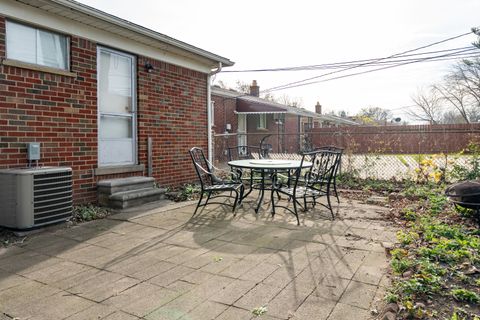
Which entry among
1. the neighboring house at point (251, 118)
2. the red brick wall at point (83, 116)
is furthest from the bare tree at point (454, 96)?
the red brick wall at point (83, 116)

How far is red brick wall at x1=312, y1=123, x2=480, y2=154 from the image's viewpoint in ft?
27.3

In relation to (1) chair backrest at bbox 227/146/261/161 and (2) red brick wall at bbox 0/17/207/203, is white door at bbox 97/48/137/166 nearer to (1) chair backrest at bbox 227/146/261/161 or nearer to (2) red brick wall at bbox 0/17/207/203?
(2) red brick wall at bbox 0/17/207/203

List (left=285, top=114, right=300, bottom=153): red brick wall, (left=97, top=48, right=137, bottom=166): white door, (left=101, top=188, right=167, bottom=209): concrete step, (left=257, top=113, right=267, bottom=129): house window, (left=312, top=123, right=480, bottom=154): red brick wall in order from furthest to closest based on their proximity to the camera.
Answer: (left=285, top=114, right=300, bottom=153): red brick wall
(left=257, top=113, right=267, bottom=129): house window
(left=312, top=123, right=480, bottom=154): red brick wall
(left=97, top=48, right=137, bottom=166): white door
(left=101, top=188, right=167, bottom=209): concrete step

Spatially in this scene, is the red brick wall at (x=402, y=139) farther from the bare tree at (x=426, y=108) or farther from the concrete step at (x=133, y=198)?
the bare tree at (x=426, y=108)

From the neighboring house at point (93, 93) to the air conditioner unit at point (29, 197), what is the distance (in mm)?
551

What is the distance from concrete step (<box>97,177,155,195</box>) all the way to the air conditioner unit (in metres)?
1.07

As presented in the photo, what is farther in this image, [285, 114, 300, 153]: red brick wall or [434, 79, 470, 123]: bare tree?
[434, 79, 470, 123]: bare tree

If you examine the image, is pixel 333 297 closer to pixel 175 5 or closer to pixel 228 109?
pixel 175 5

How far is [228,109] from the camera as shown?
16.5 meters

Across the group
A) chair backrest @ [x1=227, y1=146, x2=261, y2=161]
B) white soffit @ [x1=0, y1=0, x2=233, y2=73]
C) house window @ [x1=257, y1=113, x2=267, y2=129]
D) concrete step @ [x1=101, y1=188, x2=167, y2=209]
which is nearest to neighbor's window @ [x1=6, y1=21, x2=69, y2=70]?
white soffit @ [x1=0, y1=0, x2=233, y2=73]

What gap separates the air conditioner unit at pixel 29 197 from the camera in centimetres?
377

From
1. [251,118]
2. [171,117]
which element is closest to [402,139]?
[251,118]

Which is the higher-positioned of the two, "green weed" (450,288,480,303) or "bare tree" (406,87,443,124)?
"bare tree" (406,87,443,124)

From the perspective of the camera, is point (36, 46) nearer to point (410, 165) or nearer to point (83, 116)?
point (83, 116)
